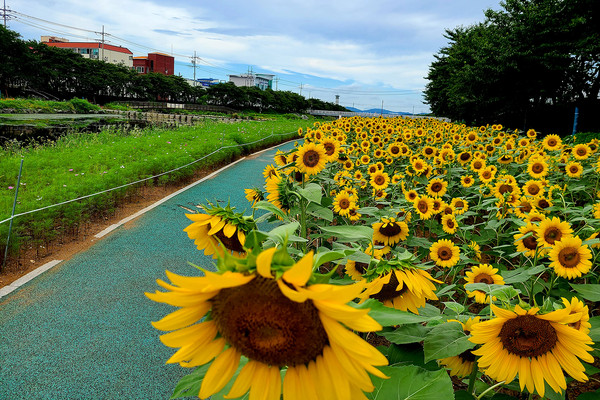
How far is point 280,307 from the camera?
1.69 ft

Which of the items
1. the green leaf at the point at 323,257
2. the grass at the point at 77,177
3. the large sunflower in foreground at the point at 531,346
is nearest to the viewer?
the green leaf at the point at 323,257

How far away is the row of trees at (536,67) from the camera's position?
1384 cm

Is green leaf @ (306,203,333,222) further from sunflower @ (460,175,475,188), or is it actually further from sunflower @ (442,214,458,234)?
sunflower @ (460,175,475,188)

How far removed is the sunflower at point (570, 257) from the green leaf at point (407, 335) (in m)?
0.90

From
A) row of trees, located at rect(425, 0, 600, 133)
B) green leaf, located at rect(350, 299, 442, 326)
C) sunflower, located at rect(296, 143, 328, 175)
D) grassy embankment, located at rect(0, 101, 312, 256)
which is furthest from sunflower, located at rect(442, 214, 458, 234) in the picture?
row of trees, located at rect(425, 0, 600, 133)

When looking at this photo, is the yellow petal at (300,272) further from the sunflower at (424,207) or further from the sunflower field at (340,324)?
the sunflower at (424,207)

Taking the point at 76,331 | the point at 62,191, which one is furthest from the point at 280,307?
the point at 62,191

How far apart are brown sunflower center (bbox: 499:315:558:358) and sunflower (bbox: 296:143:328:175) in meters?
1.25

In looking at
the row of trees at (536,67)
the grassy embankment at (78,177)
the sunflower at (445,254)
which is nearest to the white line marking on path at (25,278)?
the grassy embankment at (78,177)

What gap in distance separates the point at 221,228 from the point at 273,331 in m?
0.51

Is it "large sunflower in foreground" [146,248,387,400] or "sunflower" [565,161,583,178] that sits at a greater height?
"sunflower" [565,161,583,178]

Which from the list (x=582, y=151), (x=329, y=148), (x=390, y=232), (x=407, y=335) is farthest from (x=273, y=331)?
(x=582, y=151)

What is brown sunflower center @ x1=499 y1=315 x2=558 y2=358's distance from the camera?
835 mm

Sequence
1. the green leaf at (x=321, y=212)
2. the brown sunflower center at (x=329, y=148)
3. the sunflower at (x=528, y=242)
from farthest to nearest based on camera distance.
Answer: the brown sunflower center at (x=329, y=148)
the sunflower at (x=528, y=242)
the green leaf at (x=321, y=212)
